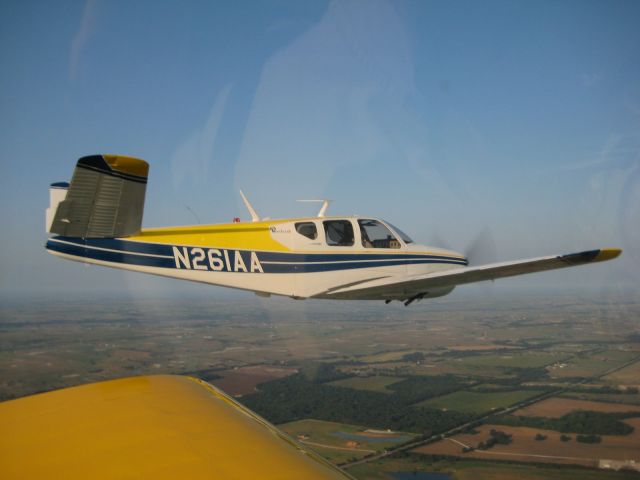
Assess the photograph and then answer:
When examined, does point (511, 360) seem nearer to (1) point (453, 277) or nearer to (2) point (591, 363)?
(2) point (591, 363)

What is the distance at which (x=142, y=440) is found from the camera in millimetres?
1762

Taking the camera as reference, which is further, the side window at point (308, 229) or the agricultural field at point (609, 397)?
the agricultural field at point (609, 397)

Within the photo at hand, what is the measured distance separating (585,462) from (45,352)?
88.4ft

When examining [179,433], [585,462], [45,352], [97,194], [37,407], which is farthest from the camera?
[585,462]

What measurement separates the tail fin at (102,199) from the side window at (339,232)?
3.09 metres

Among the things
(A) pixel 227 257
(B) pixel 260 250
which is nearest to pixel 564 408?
(B) pixel 260 250

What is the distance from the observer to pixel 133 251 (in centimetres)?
558

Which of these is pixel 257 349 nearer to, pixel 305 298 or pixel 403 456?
pixel 403 456

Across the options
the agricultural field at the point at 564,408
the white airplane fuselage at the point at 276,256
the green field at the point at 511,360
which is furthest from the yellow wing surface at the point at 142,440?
the green field at the point at 511,360

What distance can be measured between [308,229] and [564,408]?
33.0 m

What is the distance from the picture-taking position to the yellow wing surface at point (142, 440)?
1515mm

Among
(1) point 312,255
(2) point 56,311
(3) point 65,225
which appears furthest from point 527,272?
(2) point 56,311

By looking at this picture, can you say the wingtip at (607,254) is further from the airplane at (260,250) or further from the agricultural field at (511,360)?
the agricultural field at (511,360)

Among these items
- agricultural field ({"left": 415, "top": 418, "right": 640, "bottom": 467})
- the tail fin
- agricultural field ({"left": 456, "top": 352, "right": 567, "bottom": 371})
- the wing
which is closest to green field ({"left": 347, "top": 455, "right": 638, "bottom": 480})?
agricultural field ({"left": 415, "top": 418, "right": 640, "bottom": 467})
